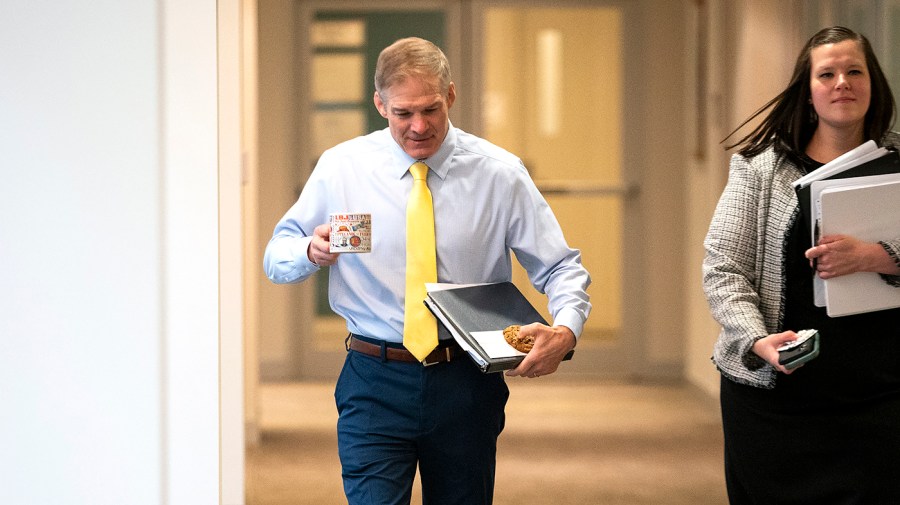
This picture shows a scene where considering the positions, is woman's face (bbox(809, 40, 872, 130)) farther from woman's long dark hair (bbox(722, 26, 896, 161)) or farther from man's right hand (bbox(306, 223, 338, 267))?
man's right hand (bbox(306, 223, 338, 267))

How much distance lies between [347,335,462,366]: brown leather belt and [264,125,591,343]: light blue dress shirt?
29 millimetres

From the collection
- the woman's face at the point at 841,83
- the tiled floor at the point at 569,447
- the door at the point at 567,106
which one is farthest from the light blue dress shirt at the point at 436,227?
the door at the point at 567,106

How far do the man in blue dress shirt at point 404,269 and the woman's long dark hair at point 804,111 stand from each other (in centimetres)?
50

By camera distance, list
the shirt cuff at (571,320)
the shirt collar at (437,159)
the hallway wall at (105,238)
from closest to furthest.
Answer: the shirt cuff at (571,320), the shirt collar at (437,159), the hallway wall at (105,238)

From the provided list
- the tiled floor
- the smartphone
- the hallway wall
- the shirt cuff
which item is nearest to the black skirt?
the smartphone

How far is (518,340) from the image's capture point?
2133mm

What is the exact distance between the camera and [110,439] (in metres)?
2.63

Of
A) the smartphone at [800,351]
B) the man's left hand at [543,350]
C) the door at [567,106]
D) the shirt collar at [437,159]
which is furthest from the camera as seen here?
the door at [567,106]

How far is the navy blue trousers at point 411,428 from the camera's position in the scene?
2.22 meters

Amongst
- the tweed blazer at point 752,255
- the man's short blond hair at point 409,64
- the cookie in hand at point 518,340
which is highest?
the man's short blond hair at point 409,64

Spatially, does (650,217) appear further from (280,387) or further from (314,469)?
(314,469)

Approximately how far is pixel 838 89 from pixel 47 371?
189 cm

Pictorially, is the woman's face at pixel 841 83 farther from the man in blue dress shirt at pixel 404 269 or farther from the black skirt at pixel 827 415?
the man in blue dress shirt at pixel 404 269

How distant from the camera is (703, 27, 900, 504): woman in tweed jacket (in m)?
2.17
